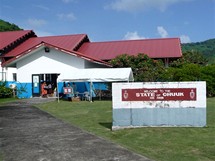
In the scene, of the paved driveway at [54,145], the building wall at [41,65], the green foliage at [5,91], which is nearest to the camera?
the paved driveway at [54,145]

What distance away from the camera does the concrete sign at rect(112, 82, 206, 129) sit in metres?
10.2

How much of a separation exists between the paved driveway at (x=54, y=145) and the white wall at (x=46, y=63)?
14577mm

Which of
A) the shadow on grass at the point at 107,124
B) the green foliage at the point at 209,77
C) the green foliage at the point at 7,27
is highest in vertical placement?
the green foliage at the point at 7,27

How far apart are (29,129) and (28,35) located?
28873mm

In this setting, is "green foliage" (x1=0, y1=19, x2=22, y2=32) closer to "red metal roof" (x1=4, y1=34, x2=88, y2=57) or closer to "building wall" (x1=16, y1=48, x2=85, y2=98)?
"red metal roof" (x1=4, y1=34, x2=88, y2=57)

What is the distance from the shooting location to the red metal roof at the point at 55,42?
33.3m

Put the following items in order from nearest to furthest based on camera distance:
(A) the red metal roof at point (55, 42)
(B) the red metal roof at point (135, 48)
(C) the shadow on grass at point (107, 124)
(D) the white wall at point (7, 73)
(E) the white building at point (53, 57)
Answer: (C) the shadow on grass at point (107, 124) < (E) the white building at point (53, 57) < (B) the red metal roof at point (135, 48) < (D) the white wall at point (7, 73) < (A) the red metal roof at point (55, 42)

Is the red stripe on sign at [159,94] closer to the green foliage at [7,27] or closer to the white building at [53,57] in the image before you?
the white building at [53,57]

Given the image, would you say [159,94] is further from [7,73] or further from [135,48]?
[7,73]

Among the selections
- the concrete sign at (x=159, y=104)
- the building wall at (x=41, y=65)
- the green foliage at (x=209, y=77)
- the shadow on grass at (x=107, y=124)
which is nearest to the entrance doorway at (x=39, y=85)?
the building wall at (x=41, y=65)

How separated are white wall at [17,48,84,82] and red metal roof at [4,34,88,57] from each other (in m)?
5.93

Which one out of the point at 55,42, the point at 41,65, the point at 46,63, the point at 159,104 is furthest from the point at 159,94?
the point at 55,42

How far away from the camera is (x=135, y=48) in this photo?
32.8m

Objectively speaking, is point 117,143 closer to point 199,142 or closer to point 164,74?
point 199,142
